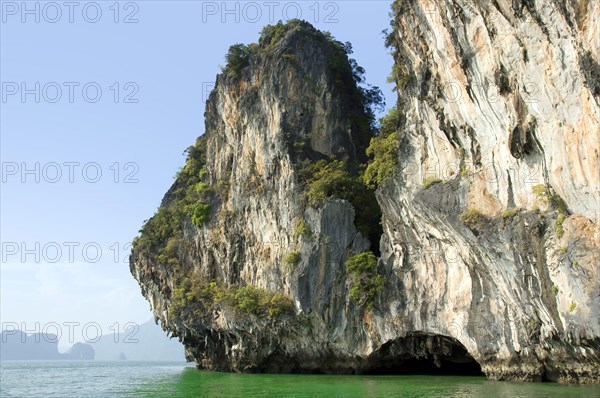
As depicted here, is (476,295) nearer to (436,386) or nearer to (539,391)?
(436,386)

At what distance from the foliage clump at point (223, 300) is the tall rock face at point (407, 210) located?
84 millimetres

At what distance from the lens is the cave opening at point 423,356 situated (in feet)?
78.5

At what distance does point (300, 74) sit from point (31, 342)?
160m

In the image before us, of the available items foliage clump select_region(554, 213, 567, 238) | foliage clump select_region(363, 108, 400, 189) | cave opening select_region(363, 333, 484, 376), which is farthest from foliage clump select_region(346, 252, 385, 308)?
foliage clump select_region(554, 213, 567, 238)

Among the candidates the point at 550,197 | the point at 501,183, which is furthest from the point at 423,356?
the point at 550,197

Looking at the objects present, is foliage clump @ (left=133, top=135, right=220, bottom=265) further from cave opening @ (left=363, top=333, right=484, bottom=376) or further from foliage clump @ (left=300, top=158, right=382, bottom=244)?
cave opening @ (left=363, top=333, right=484, bottom=376)

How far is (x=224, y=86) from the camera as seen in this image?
3528 cm


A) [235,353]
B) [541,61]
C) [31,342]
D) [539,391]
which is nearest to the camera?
[539,391]

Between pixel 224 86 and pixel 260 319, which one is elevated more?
pixel 224 86

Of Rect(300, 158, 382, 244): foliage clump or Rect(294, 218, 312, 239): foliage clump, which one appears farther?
Rect(300, 158, 382, 244): foliage clump

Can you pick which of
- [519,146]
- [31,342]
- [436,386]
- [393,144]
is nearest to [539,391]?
[436,386]

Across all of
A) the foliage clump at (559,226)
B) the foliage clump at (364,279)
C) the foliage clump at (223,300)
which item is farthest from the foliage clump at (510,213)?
the foliage clump at (223,300)

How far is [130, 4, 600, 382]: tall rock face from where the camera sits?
16688 mm

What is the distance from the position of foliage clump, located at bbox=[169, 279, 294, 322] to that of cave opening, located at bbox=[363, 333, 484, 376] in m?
4.43
